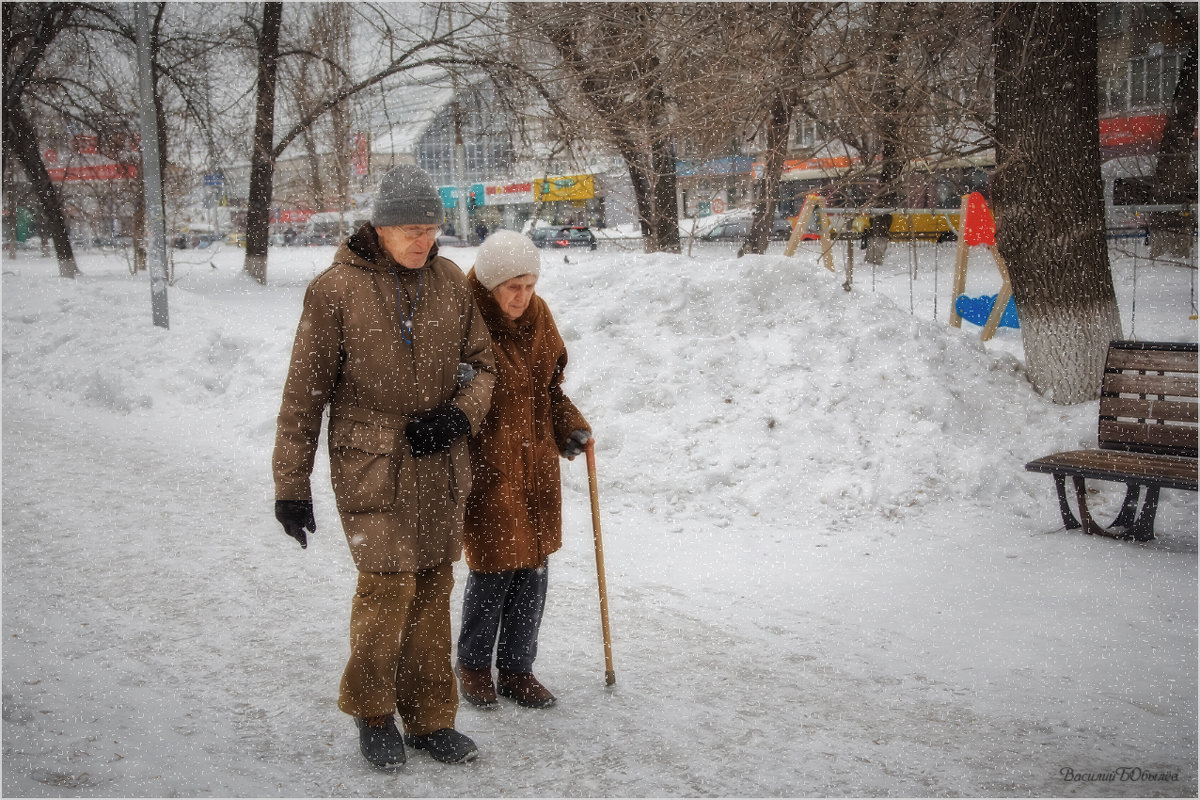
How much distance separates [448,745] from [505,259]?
1610 mm

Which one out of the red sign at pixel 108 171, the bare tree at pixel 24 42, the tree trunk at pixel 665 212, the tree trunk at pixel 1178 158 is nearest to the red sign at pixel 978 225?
the tree trunk at pixel 665 212

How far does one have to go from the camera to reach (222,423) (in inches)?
332

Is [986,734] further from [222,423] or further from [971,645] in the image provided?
[222,423]

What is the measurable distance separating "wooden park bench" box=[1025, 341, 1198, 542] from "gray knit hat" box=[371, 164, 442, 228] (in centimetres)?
387

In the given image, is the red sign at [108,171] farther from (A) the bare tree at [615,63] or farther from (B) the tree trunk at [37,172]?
(A) the bare tree at [615,63]

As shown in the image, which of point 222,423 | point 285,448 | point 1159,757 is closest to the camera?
point 285,448

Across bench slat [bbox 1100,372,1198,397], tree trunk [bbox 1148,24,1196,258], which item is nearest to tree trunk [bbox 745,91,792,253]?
bench slat [bbox 1100,372,1198,397]

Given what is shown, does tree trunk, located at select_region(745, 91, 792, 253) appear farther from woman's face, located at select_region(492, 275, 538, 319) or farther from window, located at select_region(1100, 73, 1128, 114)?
window, located at select_region(1100, 73, 1128, 114)

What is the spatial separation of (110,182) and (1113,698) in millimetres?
22586

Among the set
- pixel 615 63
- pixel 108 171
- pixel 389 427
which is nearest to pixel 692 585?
pixel 389 427

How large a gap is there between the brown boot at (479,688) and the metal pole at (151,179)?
8.76 m

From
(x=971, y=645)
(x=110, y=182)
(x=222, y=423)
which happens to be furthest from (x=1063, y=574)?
(x=110, y=182)

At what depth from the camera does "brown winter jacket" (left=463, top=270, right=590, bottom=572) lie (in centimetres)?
344

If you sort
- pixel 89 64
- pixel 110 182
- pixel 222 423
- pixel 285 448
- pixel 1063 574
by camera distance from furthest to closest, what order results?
pixel 110 182
pixel 89 64
pixel 222 423
pixel 1063 574
pixel 285 448
